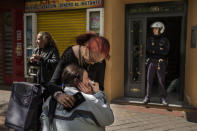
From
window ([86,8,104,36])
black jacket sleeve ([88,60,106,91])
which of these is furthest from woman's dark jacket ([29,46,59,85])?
window ([86,8,104,36])

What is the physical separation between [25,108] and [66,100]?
478 mm

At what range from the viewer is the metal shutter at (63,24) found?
7773 millimetres

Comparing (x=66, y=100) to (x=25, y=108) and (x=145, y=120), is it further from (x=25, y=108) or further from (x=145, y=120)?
(x=145, y=120)

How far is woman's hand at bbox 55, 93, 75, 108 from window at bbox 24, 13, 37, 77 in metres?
7.08

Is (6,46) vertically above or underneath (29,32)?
underneath

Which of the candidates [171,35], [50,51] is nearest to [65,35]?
A: [50,51]

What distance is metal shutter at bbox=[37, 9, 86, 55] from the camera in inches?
306

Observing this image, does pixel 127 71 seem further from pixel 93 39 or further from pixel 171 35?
pixel 93 39

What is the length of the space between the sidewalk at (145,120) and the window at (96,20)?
7.71 ft

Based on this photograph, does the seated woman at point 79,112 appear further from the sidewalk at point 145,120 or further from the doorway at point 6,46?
the doorway at point 6,46

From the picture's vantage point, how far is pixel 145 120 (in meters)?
5.35

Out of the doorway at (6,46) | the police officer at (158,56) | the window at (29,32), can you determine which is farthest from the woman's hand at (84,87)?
the doorway at (6,46)

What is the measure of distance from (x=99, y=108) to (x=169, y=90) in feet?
21.5

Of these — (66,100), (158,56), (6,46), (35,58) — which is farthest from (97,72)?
(6,46)
